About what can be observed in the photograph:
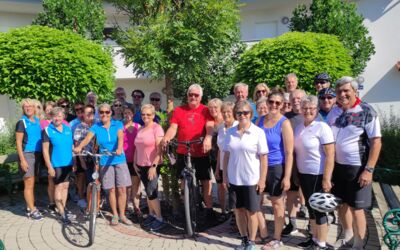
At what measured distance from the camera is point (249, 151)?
4023 mm

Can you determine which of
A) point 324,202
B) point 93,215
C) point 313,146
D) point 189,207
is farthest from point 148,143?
point 324,202

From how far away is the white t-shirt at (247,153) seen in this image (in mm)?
4020

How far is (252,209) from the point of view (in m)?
4.14

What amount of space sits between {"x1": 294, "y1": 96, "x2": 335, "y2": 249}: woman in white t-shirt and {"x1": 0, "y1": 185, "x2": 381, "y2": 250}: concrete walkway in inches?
24.0

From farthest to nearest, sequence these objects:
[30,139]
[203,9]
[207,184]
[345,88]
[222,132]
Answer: [203,9]
[30,139]
[207,184]
[222,132]
[345,88]

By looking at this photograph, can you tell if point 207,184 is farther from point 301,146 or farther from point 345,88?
point 345,88

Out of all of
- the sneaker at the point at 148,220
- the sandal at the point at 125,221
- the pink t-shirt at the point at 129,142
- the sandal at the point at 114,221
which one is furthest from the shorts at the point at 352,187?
the sandal at the point at 114,221

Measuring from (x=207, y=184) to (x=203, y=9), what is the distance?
3323 mm

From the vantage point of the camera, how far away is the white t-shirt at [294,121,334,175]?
3.96 metres

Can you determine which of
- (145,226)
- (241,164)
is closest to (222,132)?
(241,164)

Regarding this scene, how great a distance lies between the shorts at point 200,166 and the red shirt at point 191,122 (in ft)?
0.54

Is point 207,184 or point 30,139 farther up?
point 30,139

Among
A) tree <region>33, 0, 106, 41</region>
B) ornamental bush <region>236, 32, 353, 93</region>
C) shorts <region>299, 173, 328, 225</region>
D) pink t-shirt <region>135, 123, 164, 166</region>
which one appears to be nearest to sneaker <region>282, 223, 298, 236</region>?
shorts <region>299, 173, 328, 225</region>

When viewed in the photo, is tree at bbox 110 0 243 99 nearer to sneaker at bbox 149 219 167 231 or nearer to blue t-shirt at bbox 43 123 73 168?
blue t-shirt at bbox 43 123 73 168
